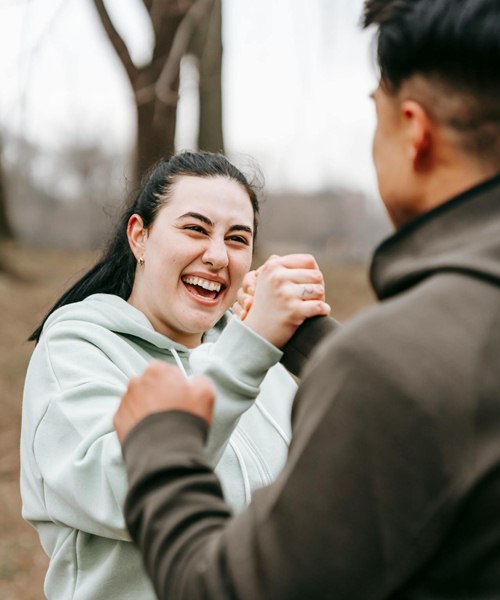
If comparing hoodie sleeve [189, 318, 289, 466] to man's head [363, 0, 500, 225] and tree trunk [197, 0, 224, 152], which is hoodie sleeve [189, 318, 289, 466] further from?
tree trunk [197, 0, 224, 152]

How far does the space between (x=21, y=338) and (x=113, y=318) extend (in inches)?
276

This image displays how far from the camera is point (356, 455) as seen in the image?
3.35 feet

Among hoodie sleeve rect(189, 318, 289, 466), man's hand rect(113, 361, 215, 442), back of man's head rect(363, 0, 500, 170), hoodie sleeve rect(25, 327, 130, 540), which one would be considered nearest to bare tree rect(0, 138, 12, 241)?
hoodie sleeve rect(25, 327, 130, 540)

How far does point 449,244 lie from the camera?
1156 millimetres

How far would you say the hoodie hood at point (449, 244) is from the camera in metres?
1.10

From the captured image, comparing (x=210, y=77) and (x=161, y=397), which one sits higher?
(x=210, y=77)

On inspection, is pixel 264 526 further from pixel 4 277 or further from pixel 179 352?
pixel 4 277

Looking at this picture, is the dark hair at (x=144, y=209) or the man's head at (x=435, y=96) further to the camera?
the dark hair at (x=144, y=209)

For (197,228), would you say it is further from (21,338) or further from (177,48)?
(21,338)

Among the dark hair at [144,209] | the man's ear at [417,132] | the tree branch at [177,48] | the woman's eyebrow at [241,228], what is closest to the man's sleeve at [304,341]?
the man's ear at [417,132]

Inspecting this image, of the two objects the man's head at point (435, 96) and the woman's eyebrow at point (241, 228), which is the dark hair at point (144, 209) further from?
the man's head at point (435, 96)

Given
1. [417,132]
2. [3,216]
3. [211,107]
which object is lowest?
[3,216]

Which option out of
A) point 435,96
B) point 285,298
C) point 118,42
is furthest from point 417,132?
point 118,42

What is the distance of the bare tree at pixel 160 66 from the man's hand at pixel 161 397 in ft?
13.3
